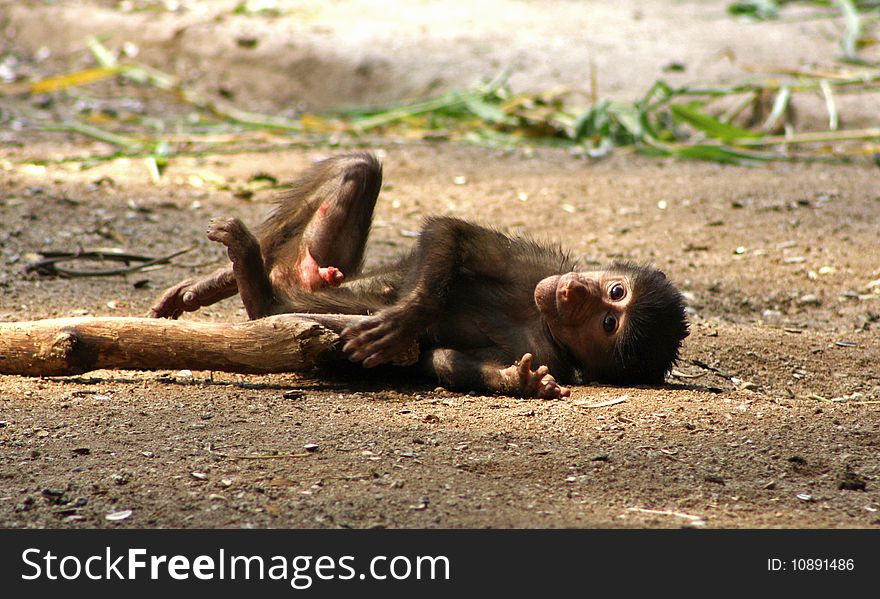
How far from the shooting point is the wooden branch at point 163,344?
151 inches

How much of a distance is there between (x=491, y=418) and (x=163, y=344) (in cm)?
120

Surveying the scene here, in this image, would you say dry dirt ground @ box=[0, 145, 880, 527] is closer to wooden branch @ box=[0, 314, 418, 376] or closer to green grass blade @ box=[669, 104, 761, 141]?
wooden branch @ box=[0, 314, 418, 376]

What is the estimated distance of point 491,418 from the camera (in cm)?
378

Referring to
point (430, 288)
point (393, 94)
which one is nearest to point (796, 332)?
point (430, 288)

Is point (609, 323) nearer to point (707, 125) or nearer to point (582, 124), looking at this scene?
point (707, 125)

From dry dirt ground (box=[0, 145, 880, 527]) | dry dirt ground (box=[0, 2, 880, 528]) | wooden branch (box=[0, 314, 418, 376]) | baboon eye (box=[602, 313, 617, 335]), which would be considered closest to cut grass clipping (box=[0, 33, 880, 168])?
dry dirt ground (box=[0, 2, 880, 528])

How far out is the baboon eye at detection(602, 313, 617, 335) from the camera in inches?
167

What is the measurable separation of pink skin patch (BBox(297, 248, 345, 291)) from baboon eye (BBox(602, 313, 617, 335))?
109 cm

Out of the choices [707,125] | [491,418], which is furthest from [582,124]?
[491,418]

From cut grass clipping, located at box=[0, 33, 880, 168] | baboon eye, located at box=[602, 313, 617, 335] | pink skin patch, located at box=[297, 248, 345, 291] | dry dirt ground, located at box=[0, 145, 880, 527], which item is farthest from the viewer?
cut grass clipping, located at box=[0, 33, 880, 168]

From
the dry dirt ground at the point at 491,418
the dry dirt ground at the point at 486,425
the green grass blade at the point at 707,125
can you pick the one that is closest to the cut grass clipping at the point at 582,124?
the green grass blade at the point at 707,125

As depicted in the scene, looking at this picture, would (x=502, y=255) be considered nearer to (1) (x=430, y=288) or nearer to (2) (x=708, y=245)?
(1) (x=430, y=288)

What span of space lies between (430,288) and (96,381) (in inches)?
51.2

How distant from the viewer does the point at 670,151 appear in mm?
8008
